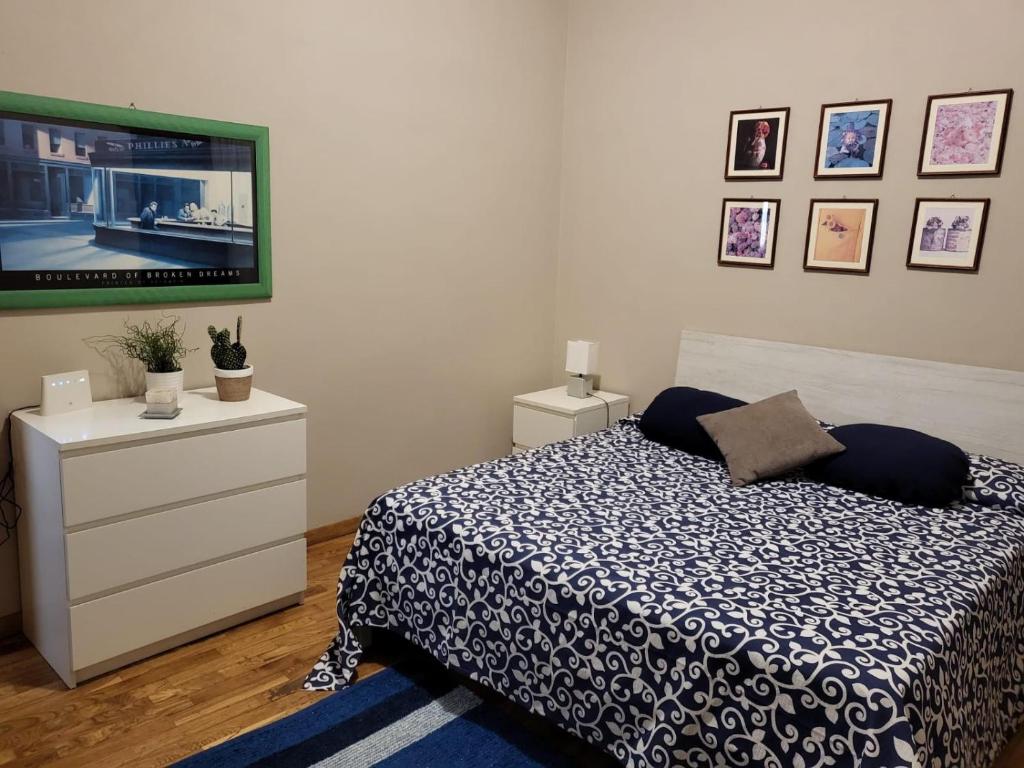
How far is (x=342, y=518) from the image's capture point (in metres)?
3.63

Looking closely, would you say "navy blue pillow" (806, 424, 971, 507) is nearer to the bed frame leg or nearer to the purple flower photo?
the purple flower photo

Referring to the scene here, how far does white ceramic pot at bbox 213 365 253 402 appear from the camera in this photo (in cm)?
276

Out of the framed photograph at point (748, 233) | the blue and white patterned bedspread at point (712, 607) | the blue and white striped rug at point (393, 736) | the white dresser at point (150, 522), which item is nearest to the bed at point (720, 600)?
the blue and white patterned bedspread at point (712, 607)

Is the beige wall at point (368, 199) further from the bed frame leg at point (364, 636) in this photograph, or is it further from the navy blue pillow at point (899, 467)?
the navy blue pillow at point (899, 467)

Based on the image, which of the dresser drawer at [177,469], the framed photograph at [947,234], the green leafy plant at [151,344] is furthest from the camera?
the framed photograph at [947,234]

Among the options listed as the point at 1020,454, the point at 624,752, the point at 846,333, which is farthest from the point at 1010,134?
the point at 624,752

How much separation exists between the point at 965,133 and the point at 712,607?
2191 millimetres

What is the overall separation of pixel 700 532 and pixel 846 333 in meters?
1.44

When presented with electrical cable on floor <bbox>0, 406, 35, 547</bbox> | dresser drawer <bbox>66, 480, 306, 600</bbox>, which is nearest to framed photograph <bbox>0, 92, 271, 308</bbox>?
electrical cable on floor <bbox>0, 406, 35, 547</bbox>

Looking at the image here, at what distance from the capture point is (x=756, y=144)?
11.5 ft

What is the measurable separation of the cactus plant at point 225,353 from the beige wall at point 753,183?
6.56ft

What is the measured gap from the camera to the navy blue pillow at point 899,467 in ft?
8.71

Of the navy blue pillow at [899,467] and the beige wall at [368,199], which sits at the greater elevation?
the beige wall at [368,199]

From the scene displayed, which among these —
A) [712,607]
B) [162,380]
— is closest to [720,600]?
[712,607]
